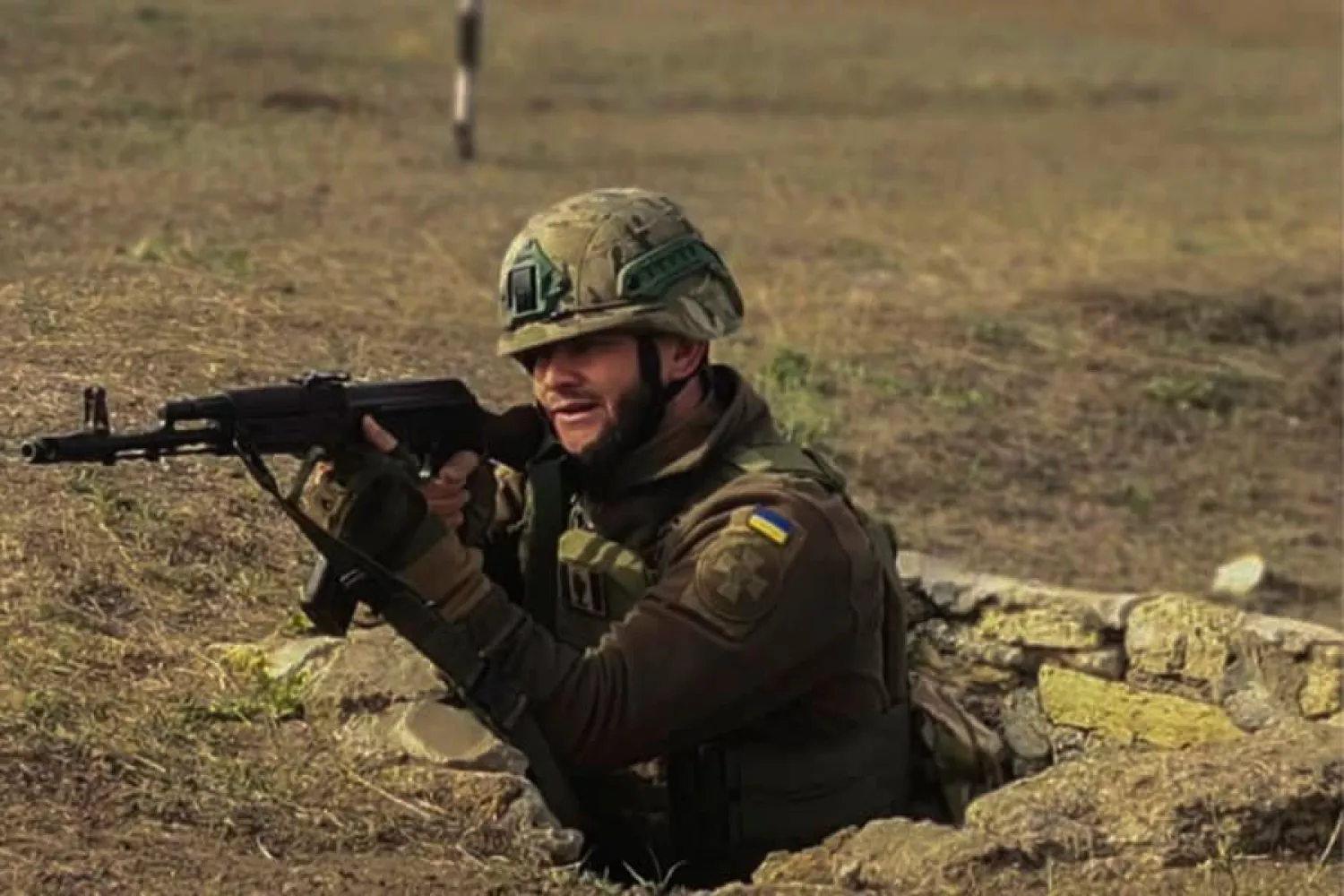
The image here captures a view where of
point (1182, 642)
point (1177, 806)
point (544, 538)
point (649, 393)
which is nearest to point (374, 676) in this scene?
point (544, 538)

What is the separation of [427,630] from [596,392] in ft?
2.11

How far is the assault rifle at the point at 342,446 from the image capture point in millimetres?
3641

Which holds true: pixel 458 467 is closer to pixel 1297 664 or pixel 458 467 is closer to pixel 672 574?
pixel 672 574

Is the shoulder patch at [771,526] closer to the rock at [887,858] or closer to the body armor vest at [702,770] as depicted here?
the body armor vest at [702,770]

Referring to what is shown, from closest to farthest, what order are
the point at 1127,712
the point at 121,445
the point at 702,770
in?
1. the point at 121,445
2. the point at 702,770
3. the point at 1127,712

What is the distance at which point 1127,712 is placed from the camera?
218 inches

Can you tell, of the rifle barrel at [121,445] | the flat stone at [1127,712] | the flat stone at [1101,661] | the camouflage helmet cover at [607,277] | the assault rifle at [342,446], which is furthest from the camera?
the flat stone at [1101,661]

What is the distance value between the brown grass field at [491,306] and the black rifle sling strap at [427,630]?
19cm

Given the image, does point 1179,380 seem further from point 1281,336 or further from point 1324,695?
point 1324,695

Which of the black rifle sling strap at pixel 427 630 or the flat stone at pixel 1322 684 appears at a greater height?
the black rifle sling strap at pixel 427 630

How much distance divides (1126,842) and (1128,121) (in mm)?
15638

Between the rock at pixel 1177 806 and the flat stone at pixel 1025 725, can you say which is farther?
the flat stone at pixel 1025 725

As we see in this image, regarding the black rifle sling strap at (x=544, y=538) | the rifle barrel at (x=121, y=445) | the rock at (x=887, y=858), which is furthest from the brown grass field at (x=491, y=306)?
the rifle barrel at (x=121, y=445)

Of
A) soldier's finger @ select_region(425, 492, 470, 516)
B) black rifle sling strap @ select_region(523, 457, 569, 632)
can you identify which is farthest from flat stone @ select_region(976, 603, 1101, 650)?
soldier's finger @ select_region(425, 492, 470, 516)
